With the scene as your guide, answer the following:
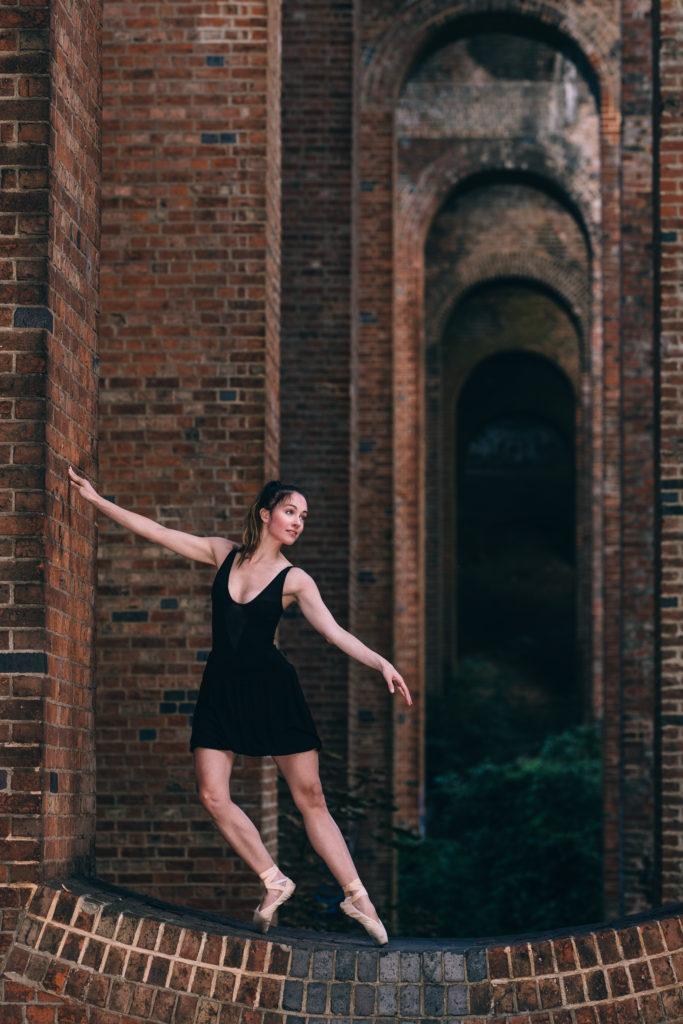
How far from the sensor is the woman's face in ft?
15.7

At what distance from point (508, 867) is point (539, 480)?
77.5 feet

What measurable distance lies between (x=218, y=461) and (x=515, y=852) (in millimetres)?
11145

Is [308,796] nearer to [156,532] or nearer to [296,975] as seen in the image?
[296,975]

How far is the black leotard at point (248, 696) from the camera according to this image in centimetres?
472

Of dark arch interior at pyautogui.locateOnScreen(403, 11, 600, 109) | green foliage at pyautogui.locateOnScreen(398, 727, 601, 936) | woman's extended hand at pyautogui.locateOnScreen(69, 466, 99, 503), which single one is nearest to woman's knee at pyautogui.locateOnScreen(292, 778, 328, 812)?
woman's extended hand at pyautogui.locateOnScreen(69, 466, 99, 503)

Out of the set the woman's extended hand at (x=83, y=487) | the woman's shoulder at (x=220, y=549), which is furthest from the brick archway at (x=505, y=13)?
the woman's extended hand at (x=83, y=487)

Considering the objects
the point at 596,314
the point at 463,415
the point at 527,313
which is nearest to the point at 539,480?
the point at 463,415

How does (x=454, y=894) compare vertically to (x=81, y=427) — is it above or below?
below

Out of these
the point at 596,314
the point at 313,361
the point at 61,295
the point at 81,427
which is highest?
the point at 596,314

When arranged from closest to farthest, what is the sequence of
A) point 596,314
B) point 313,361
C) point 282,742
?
point 282,742, point 313,361, point 596,314

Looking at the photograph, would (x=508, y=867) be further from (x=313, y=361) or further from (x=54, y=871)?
(x=54, y=871)

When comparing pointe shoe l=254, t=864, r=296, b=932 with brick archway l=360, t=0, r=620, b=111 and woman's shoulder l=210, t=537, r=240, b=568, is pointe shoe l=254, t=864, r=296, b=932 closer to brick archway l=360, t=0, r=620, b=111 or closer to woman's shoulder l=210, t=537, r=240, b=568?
woman's shoulder l=210, t=537, r=240, b=568

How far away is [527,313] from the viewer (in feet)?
92.1

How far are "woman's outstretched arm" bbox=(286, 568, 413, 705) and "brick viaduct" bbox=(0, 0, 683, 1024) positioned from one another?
2.37 feet
